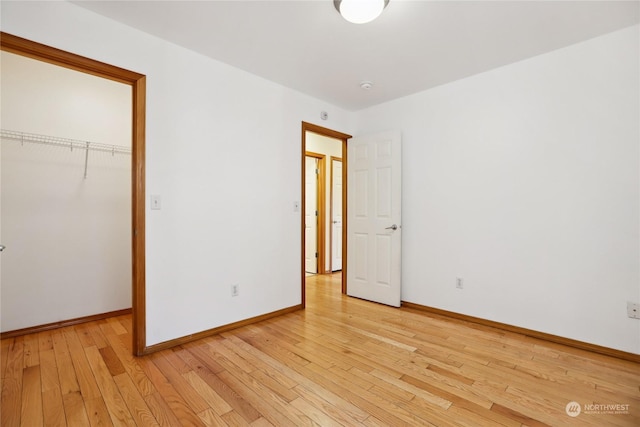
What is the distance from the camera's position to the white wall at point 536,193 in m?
2.20

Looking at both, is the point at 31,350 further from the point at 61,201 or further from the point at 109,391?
the point at 61,201

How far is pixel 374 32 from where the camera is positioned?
2193mm

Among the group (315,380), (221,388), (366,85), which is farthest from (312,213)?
(221,388)

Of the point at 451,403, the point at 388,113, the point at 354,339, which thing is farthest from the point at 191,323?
the point at 388,113

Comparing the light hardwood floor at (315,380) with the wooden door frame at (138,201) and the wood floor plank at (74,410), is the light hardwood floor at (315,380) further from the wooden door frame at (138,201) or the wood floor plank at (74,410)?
the wooden door frame at (138,201)

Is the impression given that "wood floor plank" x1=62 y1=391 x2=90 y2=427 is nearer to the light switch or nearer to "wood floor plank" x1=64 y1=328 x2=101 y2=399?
"wood floor plank" x1=64 y1=328 x2=101 y2=399

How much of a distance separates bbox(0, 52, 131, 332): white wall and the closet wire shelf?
0.04 meters

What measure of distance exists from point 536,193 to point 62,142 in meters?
4.35

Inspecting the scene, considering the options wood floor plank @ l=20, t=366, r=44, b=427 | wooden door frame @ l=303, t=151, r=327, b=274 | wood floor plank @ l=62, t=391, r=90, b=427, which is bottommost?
wood floor plank @ l=62, t=391, r=90, b=427

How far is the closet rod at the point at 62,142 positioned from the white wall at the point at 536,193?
321 cm

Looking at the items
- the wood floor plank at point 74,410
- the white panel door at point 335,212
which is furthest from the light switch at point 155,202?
the white panel door at point 335,212

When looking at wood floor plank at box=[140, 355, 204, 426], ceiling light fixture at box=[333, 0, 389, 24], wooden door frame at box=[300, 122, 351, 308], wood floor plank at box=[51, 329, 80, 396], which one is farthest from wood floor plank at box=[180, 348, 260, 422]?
ceiling light fixture at box=[333, 0, 389, 24]

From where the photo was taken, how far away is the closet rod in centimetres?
254

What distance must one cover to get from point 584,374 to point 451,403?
3.51ft
